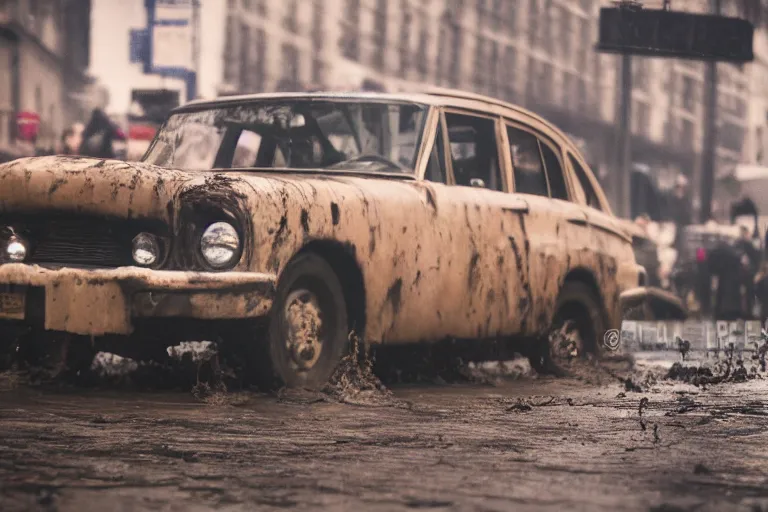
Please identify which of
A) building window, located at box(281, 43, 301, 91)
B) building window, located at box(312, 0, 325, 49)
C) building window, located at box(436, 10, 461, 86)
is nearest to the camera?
building window, located at box(281, 43, 301, 91)

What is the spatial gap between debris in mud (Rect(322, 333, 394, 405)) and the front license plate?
1.54m

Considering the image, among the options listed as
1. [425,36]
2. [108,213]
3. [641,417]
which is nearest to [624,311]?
[641,417]

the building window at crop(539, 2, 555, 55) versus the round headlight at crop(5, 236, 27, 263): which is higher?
the building window at crop(539, 2, 555, 55)

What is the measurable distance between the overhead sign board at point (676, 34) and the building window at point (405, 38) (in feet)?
42.1

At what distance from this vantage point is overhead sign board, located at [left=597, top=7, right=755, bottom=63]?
21250 mm

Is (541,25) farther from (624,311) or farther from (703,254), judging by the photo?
(624,311)

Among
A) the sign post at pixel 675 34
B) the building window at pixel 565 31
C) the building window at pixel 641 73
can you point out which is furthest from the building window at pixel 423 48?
the sign post at pixel 675 34

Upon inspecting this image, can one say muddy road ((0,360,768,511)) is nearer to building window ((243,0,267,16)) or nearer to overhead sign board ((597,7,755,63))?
overhead sign board ((597,7,755,63))

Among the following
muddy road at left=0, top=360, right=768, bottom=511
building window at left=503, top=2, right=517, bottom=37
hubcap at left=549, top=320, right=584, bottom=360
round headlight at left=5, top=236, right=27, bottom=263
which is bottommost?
muddy road at left=0, top=360, right=768, bottom=511

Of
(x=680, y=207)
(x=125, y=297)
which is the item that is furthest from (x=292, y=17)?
(x=125, y=297)

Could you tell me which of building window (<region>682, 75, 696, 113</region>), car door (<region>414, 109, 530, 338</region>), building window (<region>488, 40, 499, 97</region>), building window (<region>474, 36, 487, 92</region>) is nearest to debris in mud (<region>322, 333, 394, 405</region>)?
car door (<region>414, 109, 530, 338</region>)

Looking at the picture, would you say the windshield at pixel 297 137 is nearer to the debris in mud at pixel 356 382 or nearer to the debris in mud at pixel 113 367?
the debris in mud at pixel 356 382

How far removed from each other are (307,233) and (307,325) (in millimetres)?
503

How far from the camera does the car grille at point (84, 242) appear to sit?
7.79 m
